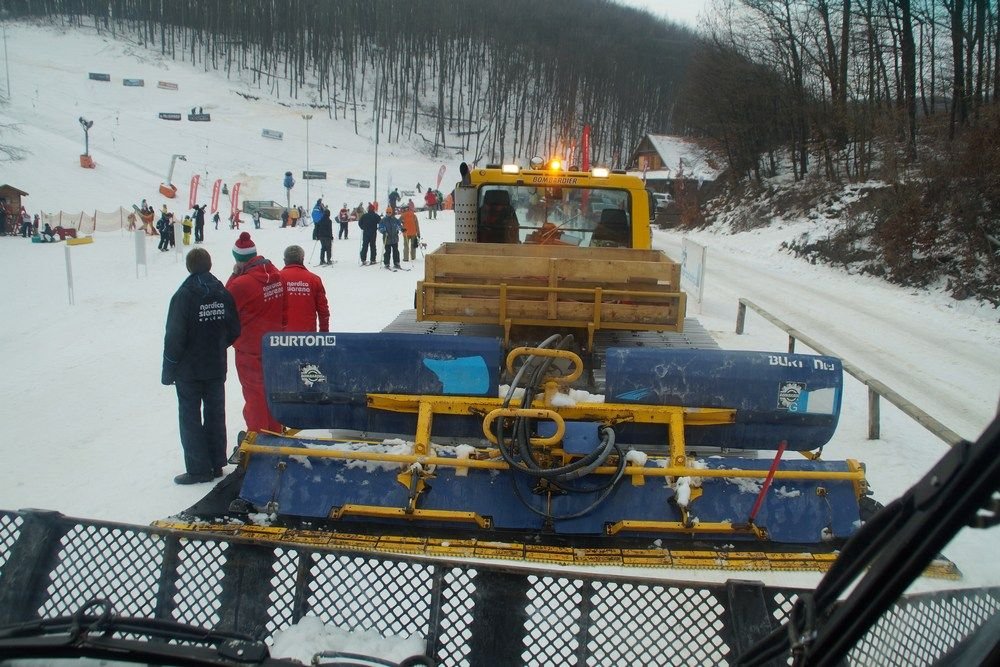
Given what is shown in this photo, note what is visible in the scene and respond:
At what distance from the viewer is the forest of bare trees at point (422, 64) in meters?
83.1

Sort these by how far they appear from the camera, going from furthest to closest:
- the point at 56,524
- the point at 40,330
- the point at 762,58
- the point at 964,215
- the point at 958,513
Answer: the point at 762,58 < the point at 964,215 < the point at 40,330 < the point at 56,524 < the point at 958,513

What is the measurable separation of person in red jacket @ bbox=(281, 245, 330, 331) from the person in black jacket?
1003 millimetres

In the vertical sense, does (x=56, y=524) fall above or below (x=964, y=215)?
below

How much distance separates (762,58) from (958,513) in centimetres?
3931

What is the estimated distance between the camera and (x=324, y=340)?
4.51 meters

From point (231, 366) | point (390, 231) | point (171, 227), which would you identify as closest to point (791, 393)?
point (231, 366)

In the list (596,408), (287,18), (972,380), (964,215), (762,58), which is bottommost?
(972,380)

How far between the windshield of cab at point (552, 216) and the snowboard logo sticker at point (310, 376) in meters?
2.96

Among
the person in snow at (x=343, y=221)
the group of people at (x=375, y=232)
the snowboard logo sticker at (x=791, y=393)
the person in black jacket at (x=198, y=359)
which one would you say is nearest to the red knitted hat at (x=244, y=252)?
the person in black jacket at (x=198, y=359)

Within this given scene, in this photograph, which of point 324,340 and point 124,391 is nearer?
point 324,340

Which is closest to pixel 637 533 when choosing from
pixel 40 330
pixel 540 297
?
pixel 540 297

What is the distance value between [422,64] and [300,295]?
87984 millimetres

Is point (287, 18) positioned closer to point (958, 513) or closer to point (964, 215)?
point (964, 215)

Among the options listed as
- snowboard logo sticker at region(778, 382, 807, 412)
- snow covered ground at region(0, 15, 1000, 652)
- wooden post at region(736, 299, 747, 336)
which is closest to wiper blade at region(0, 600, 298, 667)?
snow covered ground at region(0, 15, 1000, 652)
